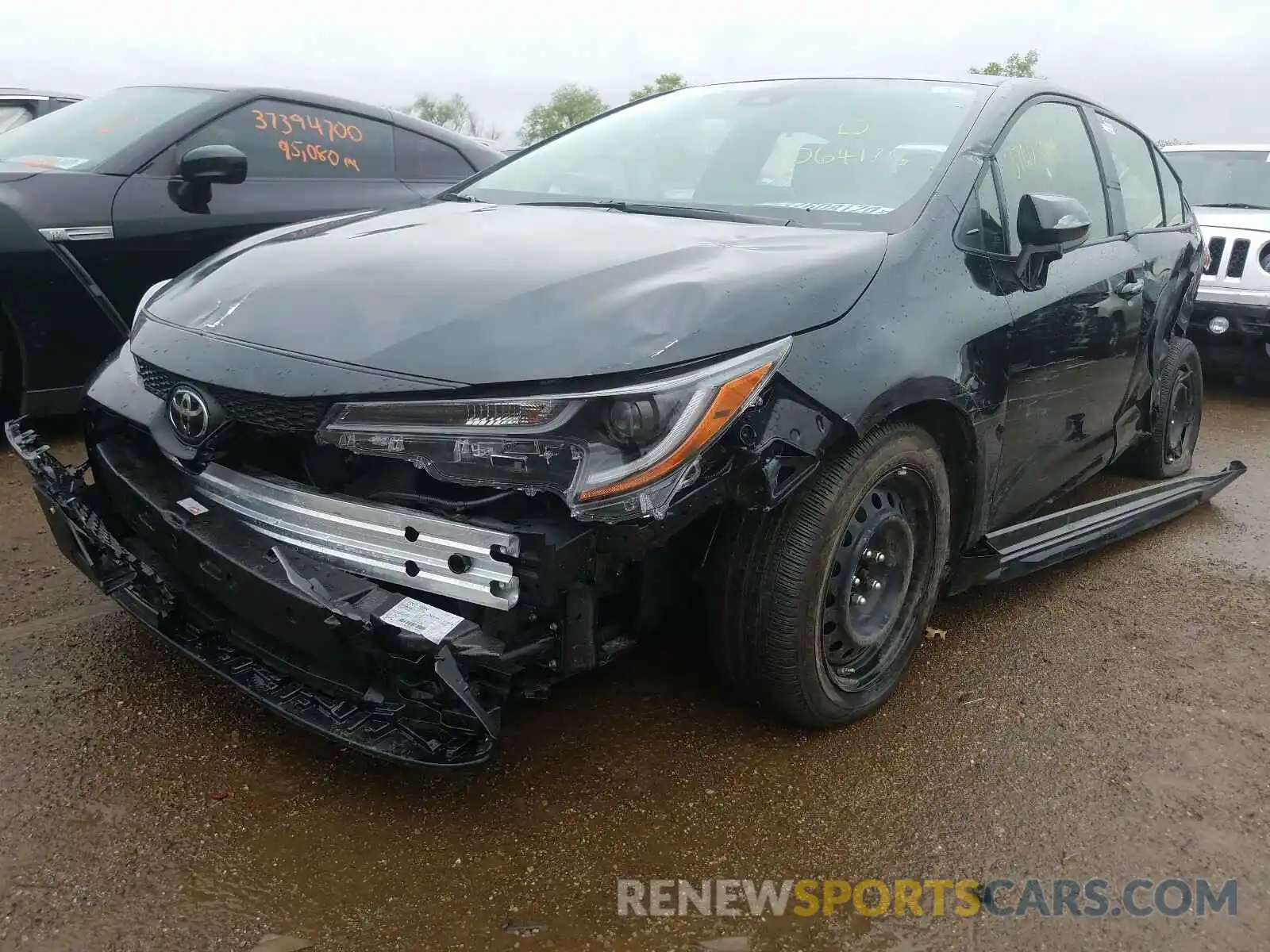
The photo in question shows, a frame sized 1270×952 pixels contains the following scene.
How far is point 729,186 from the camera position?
277 cm

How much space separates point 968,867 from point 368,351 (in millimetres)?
1572

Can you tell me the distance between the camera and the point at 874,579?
2410 mm

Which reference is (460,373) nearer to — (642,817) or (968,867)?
(642,817)

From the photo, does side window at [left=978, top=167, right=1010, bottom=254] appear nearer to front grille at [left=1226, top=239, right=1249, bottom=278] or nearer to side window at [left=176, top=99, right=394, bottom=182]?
side window at [left=176, top=99, right=394, bottom=182]

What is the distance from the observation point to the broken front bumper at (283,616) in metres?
1.75

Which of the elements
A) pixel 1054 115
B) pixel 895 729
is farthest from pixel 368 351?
pixel 1054 115

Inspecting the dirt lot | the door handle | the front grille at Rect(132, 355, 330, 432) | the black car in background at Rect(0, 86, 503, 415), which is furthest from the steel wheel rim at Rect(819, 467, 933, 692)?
the black car in background at Rect(0, 86, 503, 415)

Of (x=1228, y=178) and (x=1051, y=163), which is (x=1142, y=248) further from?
(x=1228, y=178)

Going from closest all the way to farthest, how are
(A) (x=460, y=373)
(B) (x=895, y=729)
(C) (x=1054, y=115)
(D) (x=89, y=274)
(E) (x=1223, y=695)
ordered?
(A) (x=460, y=373)
(B) (x=895, y=729)
(E) (x=1223, y=695)
(C) (x=1054, y=115)
(D) (x=89, y=274)

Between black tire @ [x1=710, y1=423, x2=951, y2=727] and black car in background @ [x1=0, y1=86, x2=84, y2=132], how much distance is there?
571 cm

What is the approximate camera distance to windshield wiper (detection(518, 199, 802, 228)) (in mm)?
2508

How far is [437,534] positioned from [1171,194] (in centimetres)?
375

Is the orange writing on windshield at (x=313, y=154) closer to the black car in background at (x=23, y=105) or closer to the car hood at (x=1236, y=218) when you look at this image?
the black car in background at (x=23, y=105)

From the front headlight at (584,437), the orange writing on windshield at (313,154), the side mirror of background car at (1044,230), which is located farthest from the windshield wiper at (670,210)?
the orange writing on windshield at (313,154)
